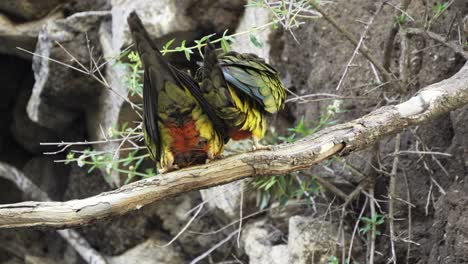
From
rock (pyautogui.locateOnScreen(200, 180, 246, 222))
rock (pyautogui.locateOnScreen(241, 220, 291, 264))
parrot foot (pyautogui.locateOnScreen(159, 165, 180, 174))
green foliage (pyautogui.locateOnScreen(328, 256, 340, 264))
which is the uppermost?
parrot foot (pyautogui.locateOnScreen(159, 165, 180, 174))

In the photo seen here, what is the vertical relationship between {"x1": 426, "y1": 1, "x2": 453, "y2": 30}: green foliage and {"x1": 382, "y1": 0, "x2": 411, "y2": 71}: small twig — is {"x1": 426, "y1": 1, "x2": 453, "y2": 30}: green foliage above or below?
above

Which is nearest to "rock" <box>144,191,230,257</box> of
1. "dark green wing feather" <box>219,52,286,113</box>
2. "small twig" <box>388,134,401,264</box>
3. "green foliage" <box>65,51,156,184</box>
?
"green foliage" <box>65,51,156,184</box>

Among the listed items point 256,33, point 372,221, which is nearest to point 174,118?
point 372,221

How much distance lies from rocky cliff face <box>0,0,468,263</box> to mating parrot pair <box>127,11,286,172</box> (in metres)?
0.85

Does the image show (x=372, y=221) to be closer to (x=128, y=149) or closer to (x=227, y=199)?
(x=227, y=199)

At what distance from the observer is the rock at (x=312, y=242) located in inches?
120

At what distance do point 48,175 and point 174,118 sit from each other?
2876 millimetres

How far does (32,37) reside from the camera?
4.14 m

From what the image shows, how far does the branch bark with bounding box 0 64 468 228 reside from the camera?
1.72 m

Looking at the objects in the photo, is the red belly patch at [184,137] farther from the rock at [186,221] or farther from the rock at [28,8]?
the rock at [28,8]

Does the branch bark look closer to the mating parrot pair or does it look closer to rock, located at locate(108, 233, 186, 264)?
the mating parrot pair

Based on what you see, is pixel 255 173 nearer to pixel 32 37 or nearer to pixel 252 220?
pixel 252 220

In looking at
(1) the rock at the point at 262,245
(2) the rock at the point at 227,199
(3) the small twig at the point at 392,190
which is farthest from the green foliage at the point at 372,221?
(2) the rock at the point at 227,199

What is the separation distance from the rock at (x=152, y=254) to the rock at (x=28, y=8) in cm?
154
